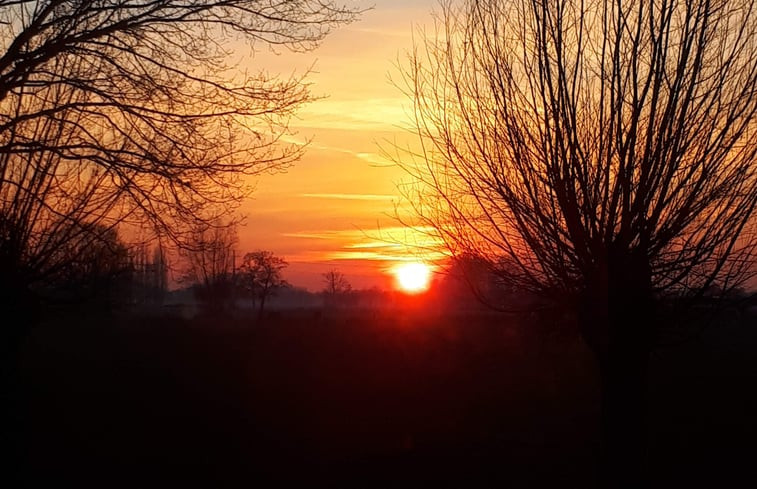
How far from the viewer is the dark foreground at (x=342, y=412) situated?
12805 millimetres

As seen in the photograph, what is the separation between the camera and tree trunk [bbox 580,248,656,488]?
6711 millimetres

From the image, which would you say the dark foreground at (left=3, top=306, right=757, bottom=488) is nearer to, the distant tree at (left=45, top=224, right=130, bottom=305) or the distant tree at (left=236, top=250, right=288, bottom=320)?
the distant tree at (left=45, top=224, right=130, bottom=305)

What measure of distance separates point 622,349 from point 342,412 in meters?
11.5

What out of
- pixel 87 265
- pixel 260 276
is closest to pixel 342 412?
pixel 87 265

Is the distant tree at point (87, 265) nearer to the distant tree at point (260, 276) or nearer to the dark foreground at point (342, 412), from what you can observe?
the dark foreground at point (342, 412)

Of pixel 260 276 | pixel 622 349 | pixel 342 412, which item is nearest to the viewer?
pixel 622 349

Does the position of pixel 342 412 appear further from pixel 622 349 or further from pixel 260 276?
pixel 260 276

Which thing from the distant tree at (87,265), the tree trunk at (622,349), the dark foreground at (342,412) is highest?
the distant tree at (87,265)

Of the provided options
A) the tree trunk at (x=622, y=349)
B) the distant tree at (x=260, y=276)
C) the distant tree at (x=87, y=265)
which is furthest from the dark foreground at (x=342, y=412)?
the distant tree at (x=260, y=276)

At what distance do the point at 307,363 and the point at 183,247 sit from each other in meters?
16.0

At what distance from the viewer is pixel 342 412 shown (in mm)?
17641

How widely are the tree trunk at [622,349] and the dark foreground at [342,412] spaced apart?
2.41 m

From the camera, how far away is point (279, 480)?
12375 mm

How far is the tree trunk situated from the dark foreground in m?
2.41
